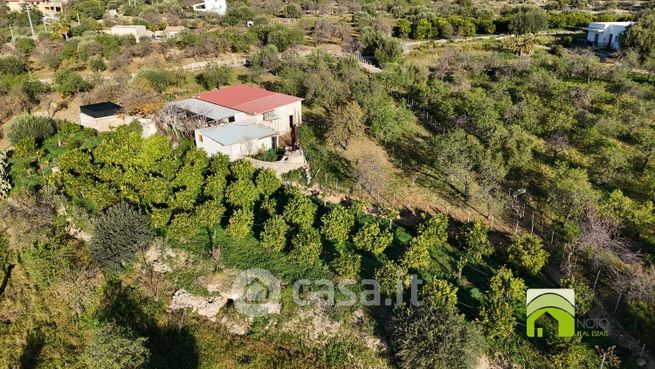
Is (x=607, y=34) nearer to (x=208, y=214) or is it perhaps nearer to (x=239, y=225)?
(x=239, y=225)

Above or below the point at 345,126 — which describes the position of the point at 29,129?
above

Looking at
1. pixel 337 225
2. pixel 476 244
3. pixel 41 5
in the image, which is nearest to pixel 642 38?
pixel 476 244

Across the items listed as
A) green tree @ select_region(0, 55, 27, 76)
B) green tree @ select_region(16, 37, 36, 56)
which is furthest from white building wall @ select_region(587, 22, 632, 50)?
green tree @ select_region(16, 37, 36, 56)

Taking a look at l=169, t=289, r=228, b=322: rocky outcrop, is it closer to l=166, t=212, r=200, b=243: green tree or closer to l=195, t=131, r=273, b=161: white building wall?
l=166, t=212, r=200, b=243: green tree

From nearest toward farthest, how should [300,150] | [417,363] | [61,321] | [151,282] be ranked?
[417,363] → [61,321] → [151,282] → [300,150]

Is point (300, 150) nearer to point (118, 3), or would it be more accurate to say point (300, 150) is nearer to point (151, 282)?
point (151, 282)

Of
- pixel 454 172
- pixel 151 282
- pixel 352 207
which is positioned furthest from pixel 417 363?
pixel 454 172

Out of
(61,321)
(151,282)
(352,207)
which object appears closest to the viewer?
(61,321)
